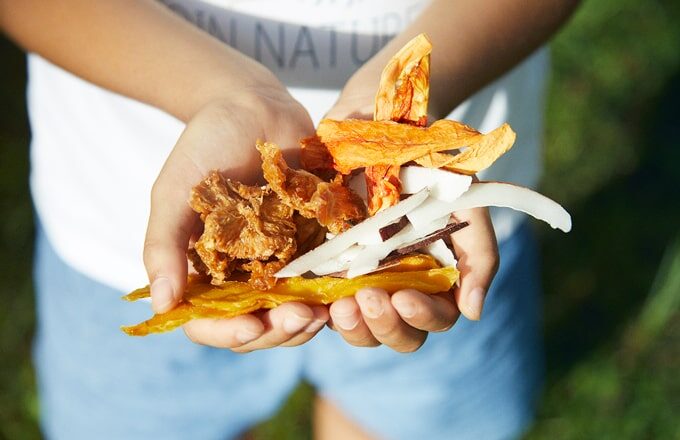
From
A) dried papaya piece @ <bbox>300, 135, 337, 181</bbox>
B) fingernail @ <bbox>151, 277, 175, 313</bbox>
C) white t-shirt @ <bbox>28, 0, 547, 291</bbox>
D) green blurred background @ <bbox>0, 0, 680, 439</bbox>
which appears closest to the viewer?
fingernail @ <bbox>151, 277, 175, 313</bbox>

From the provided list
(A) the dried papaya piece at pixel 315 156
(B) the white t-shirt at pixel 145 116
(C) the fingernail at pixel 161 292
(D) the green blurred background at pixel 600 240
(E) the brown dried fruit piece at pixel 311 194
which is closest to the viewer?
(C) the fingernail at pixel 161 292

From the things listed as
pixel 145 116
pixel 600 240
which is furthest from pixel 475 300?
pixel 600 240

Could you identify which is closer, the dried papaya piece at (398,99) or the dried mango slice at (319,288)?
the dried mango slice at (319,288)

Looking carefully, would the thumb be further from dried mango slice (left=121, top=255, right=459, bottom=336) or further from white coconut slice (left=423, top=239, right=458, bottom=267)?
white coconut slice (left=423, top=239, right=458, bottom=267)

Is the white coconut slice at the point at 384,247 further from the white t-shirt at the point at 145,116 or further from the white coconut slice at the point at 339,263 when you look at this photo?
the white t-shirt at the point at 145,116

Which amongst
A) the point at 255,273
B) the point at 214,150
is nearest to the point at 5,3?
the point at 214,150

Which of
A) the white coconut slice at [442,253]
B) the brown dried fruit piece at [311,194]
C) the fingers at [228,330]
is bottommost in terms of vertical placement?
the fingers at [228,330]

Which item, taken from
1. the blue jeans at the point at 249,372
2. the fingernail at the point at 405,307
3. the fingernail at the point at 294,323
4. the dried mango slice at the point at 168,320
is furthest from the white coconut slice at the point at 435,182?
the blue jeans at the point at 249,372

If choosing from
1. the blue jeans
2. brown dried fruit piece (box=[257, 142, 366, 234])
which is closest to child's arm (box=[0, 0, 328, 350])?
brown dried fruit piece (box=[257, 142, 366, 234])
